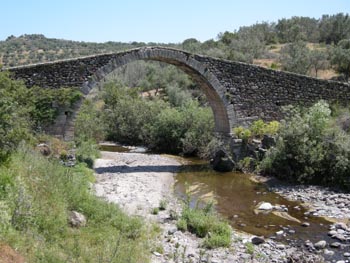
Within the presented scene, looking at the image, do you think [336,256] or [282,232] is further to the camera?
[282,232]

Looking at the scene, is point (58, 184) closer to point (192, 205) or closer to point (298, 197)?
point (192, 205)

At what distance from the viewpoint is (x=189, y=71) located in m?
16.7

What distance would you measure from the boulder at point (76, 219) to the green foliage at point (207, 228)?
2.06 m

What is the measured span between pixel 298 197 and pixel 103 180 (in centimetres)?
612

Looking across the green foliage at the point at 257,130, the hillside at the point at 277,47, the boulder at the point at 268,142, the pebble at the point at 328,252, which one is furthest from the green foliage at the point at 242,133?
the hillside at the point at 277,47

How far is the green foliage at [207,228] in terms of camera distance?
7.57 meters

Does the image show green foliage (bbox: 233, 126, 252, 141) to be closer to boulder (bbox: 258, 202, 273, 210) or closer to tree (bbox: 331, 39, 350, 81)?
boulder (bbox: 258, 202, 273, 210)

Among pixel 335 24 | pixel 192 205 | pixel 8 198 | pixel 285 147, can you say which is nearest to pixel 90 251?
pixel 8 198

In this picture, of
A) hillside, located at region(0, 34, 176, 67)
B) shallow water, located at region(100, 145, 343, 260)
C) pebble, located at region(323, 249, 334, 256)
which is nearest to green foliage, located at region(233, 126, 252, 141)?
shallow water, located at region(100, 145, 343, 260)

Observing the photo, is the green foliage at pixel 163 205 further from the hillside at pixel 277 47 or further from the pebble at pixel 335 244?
the hillside at pixel 277 47

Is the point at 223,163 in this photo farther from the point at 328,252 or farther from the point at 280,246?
the point at 328,252

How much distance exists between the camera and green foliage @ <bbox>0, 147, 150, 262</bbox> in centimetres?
537

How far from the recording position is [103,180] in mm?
13539

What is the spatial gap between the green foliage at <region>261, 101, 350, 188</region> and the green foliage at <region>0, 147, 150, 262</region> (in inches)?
273
